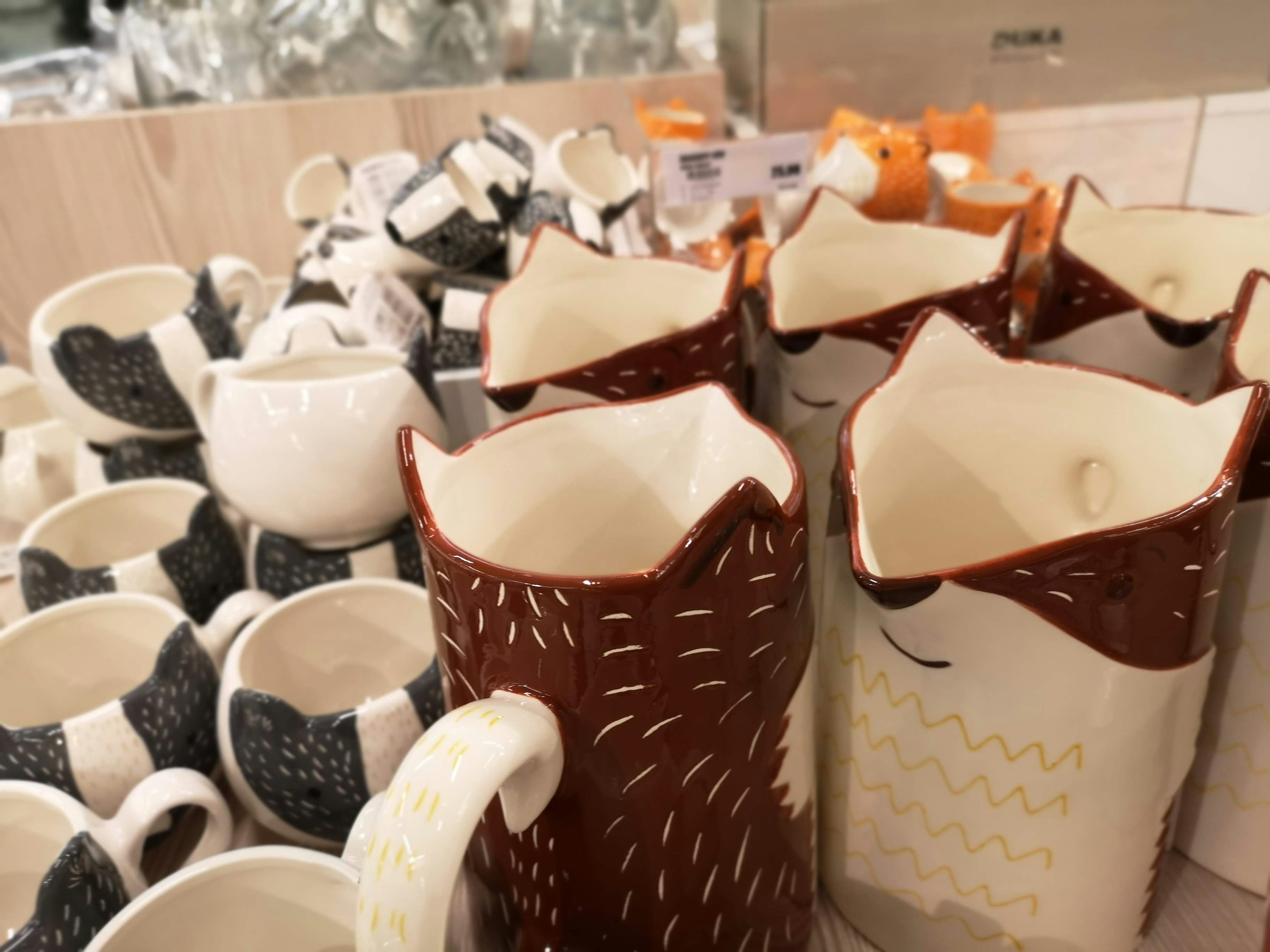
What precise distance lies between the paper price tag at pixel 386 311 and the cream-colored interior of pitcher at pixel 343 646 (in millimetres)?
225

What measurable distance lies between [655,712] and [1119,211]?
0.45m

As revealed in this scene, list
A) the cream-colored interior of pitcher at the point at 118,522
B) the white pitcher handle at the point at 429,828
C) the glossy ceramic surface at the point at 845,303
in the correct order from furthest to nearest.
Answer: the cream-colored interior of pitcher at the point at 118,522 < the glossy ceramic surface at the point at 845,303 < the white pitcher handle at the point at 429,828

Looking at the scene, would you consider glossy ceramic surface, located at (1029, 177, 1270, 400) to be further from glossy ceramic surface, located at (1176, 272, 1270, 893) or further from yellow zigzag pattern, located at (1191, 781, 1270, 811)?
yellow zigzag pattern, located at (1191, 781, 1270, 811)

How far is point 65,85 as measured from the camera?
4.12ft

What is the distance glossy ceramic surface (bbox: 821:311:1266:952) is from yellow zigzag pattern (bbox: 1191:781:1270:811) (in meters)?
A: 0.06

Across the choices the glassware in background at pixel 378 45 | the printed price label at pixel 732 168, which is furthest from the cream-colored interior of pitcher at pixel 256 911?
the glassware in background at pixel 378 45

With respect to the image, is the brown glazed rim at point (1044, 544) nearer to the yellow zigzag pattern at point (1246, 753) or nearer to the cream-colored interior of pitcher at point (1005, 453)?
the cream-colored interior of pitcher at point (1005, 453)

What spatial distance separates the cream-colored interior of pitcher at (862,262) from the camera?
1.93 ft

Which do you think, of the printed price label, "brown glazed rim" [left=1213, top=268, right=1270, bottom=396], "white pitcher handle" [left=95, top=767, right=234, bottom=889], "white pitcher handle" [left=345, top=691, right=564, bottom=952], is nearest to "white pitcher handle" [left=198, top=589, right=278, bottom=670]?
"white pitcher handle" [left=95, top=767, right=234, bottom=889]

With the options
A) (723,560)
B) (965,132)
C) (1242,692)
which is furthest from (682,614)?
(965,132)

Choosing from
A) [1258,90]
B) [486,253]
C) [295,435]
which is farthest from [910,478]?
[1258,90]

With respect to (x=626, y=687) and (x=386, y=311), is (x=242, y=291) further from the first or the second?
(x=626, y=687)

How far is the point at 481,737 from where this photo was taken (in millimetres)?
284

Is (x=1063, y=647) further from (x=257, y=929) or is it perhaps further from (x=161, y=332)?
(x=161, y=332)
